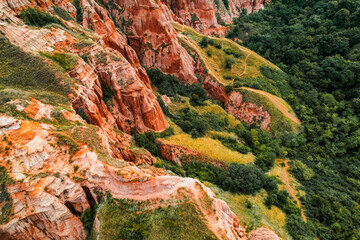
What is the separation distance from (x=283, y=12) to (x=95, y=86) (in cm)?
8367

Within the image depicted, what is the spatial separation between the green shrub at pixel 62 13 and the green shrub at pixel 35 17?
4.53m

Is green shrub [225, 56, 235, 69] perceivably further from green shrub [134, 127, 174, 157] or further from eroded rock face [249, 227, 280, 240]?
eroded rock face [249, 227, 280, 240]

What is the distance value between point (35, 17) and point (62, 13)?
7197mm

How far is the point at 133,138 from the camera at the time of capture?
31.0m

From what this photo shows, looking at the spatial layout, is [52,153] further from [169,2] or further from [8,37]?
[169,2]

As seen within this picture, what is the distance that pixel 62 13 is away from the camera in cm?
3544

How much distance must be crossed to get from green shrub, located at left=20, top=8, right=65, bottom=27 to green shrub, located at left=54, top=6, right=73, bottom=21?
178 inches

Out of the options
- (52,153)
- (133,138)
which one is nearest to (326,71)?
(133,138)

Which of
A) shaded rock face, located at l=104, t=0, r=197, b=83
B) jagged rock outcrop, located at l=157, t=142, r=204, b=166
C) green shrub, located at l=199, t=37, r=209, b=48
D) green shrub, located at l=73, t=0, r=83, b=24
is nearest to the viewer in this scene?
jagged rock outcrop, located at l=157, t=142, r=204, b=166

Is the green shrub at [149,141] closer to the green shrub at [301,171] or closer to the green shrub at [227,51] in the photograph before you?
the green shrub at [301,171]

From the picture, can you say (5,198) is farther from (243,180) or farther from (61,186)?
(243,180)

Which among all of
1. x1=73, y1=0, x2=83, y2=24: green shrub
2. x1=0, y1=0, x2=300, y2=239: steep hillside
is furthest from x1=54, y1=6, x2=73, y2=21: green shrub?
x1=73, y1=0, x2=83, y2=24: green shrub

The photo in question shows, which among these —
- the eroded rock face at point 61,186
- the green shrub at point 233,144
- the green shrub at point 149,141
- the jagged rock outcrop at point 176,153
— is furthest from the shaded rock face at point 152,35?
the eroded rock face at point 61,186

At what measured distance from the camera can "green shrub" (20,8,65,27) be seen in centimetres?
2854
